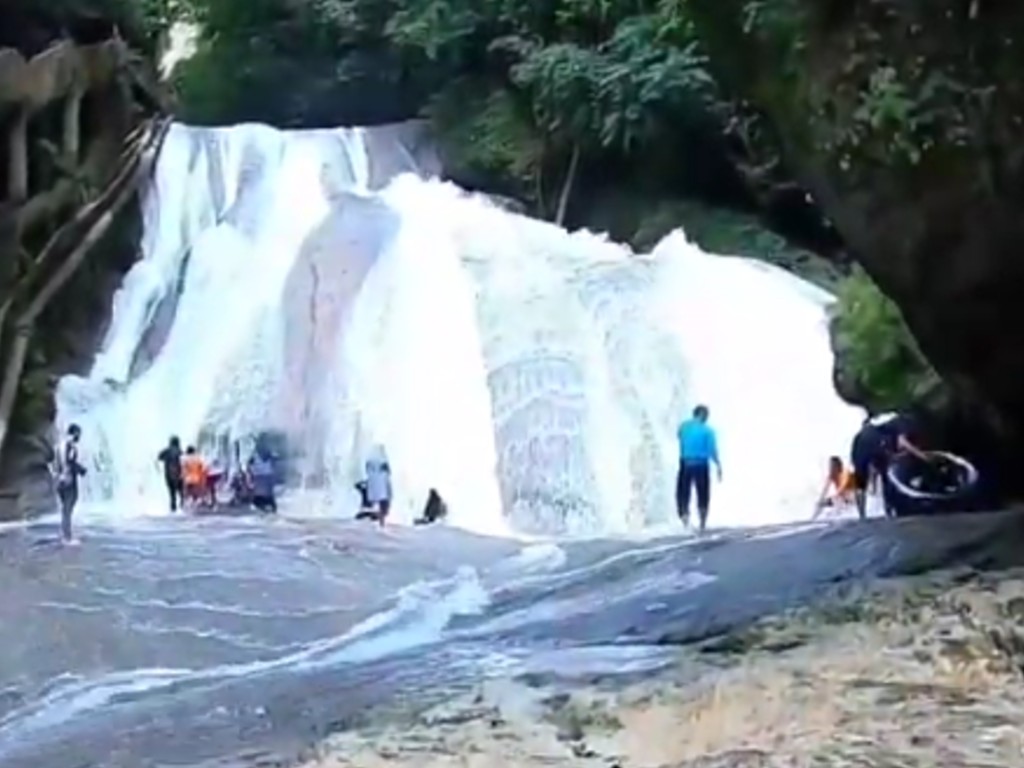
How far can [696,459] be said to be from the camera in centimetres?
1504

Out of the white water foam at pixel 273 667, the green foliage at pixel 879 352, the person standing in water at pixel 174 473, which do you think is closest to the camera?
the white water foam at pixel 273 667

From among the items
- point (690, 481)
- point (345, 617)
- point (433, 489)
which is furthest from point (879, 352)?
point (345, 617)

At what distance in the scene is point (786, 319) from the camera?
21781 millimetres

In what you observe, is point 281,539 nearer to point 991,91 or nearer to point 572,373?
point 572,373

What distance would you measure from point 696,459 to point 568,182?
1308 cm

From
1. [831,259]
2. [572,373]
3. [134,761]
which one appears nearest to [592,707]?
[134,761]

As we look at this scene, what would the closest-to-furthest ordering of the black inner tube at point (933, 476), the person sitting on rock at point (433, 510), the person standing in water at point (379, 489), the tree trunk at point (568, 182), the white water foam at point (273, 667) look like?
the white water foam at point (273, 667) → the black inner tube at point (933, 476) → the person standing in water at point (379, 489) → the person sitting on rock at point (433, 510) → the tree trunk at point (568, 182)

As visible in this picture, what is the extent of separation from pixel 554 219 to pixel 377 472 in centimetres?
1024

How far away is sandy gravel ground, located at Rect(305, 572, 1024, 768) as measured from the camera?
512 centimetres

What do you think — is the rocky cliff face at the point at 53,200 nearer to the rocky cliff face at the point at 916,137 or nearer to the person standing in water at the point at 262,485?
the person standing in water at the point at 262,485

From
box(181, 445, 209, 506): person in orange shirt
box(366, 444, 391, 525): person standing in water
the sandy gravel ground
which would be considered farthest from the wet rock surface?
box(181, 445, 209, 506): person in orange shirt

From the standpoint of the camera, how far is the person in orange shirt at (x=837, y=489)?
17.5 meters

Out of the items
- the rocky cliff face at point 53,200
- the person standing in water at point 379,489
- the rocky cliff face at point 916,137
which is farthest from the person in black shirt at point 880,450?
the rocky cliff face at point 53,200

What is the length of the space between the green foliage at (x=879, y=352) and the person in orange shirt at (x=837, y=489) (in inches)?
30.5
